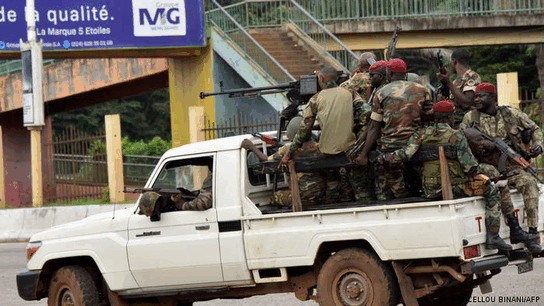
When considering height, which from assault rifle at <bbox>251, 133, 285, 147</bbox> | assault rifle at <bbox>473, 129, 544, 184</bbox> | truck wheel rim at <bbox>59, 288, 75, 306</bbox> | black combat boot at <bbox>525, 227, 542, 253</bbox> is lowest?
truck wheel rim at <bbox>59, 288, 75, 306</bbox>

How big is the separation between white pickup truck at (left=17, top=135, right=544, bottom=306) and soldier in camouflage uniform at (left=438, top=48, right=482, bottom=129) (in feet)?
3.82

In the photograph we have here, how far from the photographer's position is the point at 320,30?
2755 cm

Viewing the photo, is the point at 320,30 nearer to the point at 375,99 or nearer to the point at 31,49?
the point at 31,49

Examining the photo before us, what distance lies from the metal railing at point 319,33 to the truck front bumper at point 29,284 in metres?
16.0

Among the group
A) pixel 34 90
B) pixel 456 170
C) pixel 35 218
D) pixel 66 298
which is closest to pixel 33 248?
pixel 66 298

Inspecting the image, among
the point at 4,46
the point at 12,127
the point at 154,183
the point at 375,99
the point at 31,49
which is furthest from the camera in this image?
the point at 12,127

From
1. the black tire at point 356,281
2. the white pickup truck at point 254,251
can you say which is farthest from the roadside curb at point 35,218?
the black tire at point 356,281

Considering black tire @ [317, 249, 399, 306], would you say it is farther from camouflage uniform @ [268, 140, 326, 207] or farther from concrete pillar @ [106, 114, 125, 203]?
concrete pillar @ [106, 114, 125, 203]

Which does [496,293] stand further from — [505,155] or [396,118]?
[396,118]

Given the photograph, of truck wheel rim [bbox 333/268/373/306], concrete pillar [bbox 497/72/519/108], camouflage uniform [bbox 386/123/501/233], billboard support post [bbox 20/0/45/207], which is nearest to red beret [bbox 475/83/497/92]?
camouflage uniform [bbox 386/123/501/233]

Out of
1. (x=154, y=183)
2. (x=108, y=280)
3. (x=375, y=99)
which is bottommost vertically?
(x=108, y=280)

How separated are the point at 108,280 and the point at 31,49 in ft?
44.5

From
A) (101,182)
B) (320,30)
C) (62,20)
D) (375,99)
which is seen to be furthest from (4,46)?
(375,99)

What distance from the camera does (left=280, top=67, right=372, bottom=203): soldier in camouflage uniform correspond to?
9.80 meters
